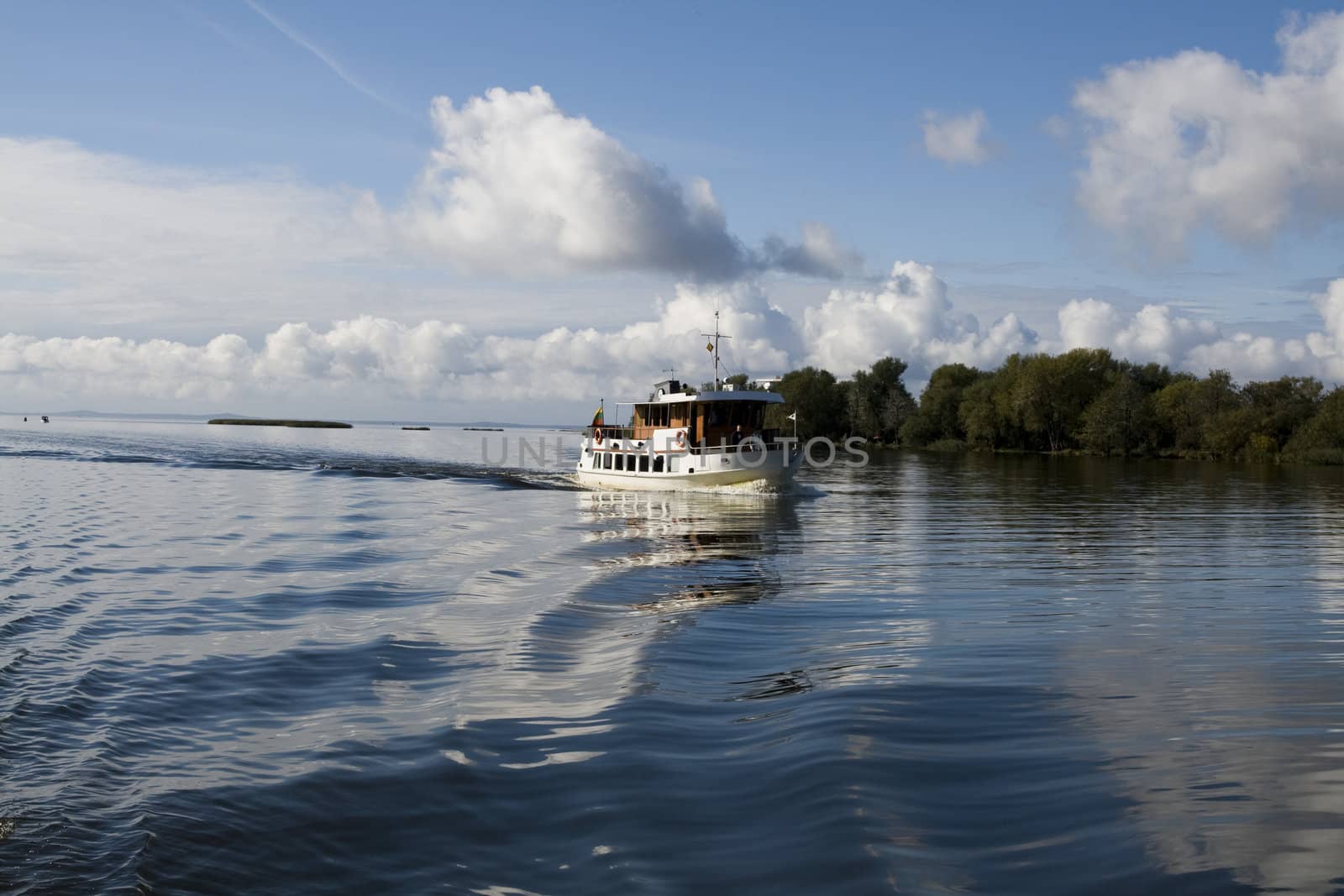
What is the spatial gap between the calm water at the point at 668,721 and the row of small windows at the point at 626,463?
29018 millimetres

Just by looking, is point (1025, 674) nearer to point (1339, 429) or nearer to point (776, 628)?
point (776, 628)

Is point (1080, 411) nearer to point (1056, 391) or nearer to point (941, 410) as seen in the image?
point (1056, 391)

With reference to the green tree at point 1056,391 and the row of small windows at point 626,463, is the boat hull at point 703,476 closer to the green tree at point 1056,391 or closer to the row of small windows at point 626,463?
the row of small windows at point 626,463

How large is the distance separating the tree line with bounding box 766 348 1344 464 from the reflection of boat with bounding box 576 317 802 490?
40484mm

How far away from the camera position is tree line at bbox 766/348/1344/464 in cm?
11069

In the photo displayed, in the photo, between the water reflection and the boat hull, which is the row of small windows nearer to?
the boat hull

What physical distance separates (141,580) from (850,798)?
60.6 feet

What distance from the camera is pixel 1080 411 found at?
449 ft

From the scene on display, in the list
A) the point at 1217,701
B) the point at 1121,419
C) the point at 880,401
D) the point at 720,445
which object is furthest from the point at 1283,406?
the point at 1217,701

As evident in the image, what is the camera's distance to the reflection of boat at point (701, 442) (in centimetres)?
5009

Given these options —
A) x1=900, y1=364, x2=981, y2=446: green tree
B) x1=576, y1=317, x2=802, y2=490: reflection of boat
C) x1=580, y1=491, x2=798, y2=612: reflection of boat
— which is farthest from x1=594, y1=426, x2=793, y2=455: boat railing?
x1=900, y1=364, x2=981, y2=446: green tree

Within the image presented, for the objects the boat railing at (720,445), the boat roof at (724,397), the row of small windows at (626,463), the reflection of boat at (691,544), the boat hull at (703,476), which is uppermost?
the boat roof at (724,397)

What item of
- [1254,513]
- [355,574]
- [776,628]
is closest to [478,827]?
[776,628]

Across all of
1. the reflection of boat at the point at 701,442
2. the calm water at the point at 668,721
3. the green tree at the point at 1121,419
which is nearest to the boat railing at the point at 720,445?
the reflection of boat at the point at 701,442
